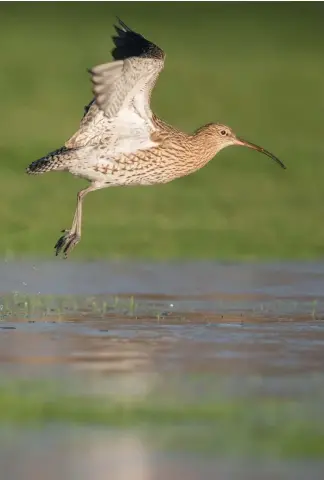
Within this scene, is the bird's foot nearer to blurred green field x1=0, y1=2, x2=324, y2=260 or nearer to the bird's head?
the bird's head

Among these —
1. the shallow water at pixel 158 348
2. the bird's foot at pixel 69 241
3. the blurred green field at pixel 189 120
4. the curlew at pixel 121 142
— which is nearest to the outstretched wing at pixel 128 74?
the curlew at pixel 121 142

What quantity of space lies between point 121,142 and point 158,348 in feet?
11.6

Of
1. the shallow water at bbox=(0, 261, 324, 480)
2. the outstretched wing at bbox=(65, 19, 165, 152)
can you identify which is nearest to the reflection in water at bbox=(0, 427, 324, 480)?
the shallow water at bbox=(0, 261, 324, 480)

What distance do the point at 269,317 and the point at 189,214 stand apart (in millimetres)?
5578

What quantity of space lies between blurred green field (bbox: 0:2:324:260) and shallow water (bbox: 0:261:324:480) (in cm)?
134

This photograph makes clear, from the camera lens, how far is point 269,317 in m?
12.1

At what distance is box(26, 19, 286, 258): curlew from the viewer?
13.1 metres

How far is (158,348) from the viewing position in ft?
34.9

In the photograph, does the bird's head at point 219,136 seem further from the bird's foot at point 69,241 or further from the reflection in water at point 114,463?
the reflection in water at point 114,463

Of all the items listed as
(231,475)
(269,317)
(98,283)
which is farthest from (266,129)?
(231,475)

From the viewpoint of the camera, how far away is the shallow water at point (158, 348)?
25.3 feet

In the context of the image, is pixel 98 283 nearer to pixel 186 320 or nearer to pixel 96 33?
pixel 186 320

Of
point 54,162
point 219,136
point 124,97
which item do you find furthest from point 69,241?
point 219,136

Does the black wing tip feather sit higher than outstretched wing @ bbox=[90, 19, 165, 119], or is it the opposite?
the black wing tip feather
